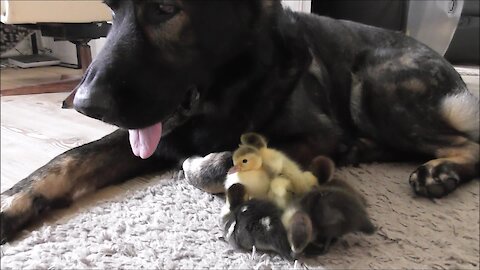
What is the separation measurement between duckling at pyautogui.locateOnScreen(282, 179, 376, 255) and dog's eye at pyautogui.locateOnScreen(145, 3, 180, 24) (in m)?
0.47

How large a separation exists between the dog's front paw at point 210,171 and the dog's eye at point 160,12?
14.4 inches

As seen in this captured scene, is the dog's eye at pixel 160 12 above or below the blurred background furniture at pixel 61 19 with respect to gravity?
above

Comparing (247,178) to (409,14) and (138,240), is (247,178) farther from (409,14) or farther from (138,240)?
(409,14)

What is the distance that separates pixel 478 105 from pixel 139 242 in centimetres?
115

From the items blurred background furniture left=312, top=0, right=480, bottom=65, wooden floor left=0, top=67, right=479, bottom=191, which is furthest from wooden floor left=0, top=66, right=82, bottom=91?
blurred background furniture left=312, top=0, right=480, bottom=65

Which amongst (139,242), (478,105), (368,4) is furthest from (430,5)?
(139,242)

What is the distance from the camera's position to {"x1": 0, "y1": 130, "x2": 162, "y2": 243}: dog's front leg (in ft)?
3.38

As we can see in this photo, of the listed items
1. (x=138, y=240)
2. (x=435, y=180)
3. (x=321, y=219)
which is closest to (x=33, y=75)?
(x=138, y=240)

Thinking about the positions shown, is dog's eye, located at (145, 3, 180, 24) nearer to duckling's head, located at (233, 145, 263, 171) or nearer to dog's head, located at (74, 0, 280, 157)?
dog's head, located at (74, 0, 280, 157)

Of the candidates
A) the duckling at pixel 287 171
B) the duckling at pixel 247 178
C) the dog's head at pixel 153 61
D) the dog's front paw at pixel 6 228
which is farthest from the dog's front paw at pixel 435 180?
the dog's front paw at pixel 6 228

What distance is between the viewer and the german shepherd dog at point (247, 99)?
103 cm

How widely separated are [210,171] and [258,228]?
1.08 feet

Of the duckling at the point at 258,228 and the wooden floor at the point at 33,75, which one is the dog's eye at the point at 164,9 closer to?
the duckling at the point at 258,228

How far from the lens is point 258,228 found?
2.97 ft
